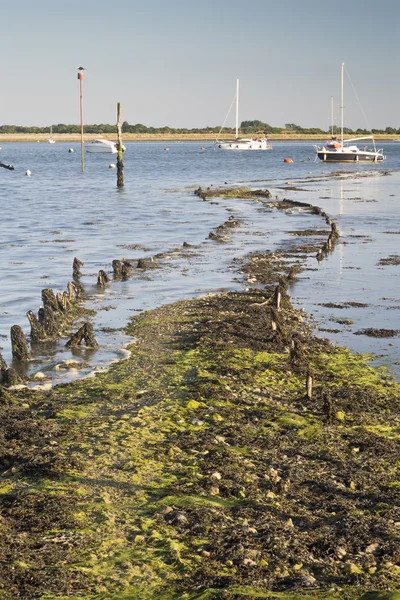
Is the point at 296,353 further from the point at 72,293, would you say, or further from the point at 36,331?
the point at 72,293

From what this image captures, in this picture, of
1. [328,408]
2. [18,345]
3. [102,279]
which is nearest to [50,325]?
[18,345]

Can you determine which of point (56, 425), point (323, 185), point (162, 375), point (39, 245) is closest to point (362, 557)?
point (56, 425)

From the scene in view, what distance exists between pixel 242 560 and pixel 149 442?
282 cm

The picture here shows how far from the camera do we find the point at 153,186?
67.0 m

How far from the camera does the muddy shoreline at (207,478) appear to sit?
21.3ft

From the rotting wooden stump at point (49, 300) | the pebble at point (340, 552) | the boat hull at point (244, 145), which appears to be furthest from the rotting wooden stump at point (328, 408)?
the boat hull at point (244, 145)

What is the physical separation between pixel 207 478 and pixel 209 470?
22 cm

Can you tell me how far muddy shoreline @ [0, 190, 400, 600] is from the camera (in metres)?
6.50

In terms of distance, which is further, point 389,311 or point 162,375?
point 389,311

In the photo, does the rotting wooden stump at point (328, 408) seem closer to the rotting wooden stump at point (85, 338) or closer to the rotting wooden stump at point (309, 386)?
the rotting wooden stump at point (309, 386)

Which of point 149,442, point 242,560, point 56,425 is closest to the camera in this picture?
point 242,560

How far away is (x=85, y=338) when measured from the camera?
14281mm

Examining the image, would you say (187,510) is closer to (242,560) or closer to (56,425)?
(242,560)

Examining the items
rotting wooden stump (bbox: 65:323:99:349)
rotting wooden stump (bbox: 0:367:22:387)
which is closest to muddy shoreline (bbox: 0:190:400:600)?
rotting wooden stump (bbox: 0:367:22:387)
